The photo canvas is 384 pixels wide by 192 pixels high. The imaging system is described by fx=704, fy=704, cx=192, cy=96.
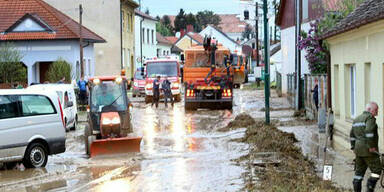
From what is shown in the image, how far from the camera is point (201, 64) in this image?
3666 centimetres

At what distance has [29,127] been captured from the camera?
16266mm

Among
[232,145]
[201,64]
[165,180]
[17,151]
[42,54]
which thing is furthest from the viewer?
[42,54]

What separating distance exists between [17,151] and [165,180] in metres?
3.91

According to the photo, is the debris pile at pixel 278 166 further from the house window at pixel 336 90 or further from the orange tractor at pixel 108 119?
the orange tractor at pixel 108 119

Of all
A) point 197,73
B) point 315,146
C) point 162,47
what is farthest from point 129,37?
point 315,146

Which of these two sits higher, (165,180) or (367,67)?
(367,67)

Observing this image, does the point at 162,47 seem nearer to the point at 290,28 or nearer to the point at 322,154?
the point at 290,28

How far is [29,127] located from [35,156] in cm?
71

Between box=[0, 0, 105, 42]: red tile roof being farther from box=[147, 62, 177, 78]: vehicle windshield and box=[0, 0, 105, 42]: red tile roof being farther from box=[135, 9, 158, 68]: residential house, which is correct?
box=[135, 9, 158, 68]: residential house

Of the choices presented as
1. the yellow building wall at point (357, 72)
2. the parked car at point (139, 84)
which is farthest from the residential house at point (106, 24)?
the yellow building wall at point (357, 72)

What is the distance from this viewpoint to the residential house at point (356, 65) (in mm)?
14617

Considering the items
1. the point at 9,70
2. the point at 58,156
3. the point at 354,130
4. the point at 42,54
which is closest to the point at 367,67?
the point at 354,130

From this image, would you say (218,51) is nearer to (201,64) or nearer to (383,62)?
(201,64)

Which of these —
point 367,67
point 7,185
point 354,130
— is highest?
point 367,67
